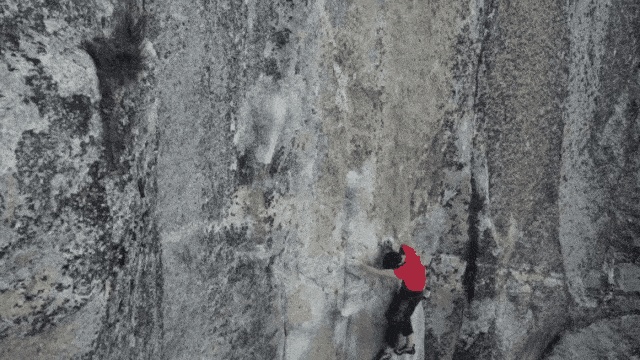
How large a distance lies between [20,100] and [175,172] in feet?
0.83

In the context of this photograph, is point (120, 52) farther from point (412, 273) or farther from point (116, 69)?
point (412, 273)

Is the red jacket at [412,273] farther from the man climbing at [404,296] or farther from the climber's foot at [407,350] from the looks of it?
the climber's foot at [407,350]

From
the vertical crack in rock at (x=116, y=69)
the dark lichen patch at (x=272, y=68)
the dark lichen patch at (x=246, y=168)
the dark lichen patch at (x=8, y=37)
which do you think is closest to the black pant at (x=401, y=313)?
the dark lichen patch at (x=246, y=168)

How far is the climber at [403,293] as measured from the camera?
97 centimetres

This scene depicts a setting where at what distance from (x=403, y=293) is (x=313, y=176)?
1.17ft

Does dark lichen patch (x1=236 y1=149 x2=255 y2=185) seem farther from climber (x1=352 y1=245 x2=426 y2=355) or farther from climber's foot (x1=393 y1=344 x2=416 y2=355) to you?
climber's foot (x1=393 y1=344 x2=416 y2=355)

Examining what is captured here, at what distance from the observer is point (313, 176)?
867 mm

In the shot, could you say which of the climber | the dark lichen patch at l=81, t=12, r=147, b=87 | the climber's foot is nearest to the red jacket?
the climber

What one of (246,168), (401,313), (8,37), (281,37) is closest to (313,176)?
(246,168)

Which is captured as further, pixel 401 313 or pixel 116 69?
pixel 401 313

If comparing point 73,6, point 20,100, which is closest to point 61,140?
point 20,100

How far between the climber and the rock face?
0.09ft

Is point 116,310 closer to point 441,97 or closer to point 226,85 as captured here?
point 226,85

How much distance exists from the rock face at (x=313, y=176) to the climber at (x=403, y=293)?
0.09 feet
